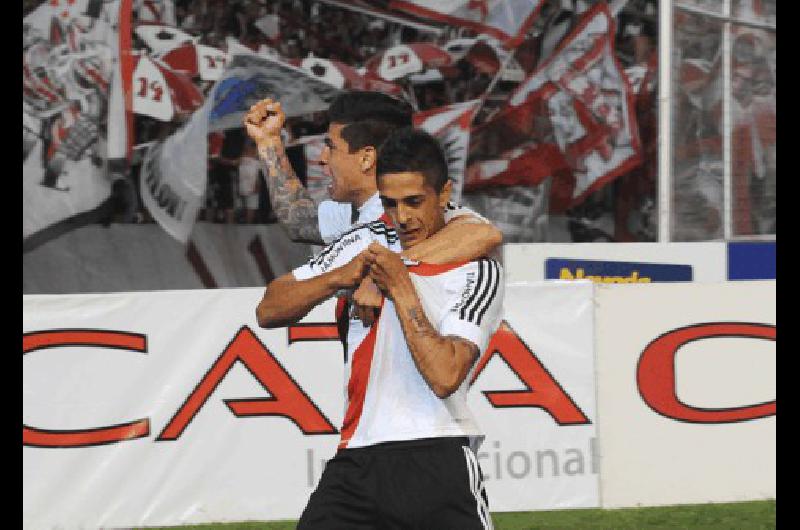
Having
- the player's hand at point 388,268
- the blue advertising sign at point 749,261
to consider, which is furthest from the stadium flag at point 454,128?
the player's hand at point 388,268

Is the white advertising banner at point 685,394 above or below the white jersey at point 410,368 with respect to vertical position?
below

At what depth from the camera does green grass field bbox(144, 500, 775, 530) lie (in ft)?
31.5

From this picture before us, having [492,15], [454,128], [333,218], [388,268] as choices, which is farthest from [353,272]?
[492,15]

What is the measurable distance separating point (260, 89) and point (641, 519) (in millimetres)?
6208

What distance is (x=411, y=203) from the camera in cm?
468

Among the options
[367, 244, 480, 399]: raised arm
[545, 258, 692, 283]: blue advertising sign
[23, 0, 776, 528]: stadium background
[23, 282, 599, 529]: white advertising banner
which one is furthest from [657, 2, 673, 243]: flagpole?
[367, 244, 480, 399]: raised arm

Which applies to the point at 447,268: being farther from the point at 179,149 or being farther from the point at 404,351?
the point at 179,149

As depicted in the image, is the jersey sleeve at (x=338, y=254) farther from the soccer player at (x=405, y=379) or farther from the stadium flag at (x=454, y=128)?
the stadium flag at (x=454, y=128)

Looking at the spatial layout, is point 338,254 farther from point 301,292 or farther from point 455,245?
point 455,245

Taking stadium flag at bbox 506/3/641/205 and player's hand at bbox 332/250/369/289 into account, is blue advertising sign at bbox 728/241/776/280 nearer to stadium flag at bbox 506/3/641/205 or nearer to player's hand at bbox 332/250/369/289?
stadium flag at bbox 506/3/641/205

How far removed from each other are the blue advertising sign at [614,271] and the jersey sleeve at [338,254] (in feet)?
20.5

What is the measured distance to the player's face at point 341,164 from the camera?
17.7 ft
